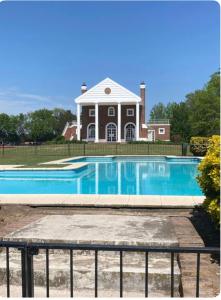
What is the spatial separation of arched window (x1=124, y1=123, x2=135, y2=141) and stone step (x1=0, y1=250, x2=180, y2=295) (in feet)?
142

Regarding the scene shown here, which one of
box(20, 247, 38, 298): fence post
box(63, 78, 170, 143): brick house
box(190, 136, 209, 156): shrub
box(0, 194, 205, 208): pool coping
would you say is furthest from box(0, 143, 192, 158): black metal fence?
box(20, 247, 38, 298): fence post

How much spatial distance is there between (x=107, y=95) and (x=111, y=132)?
4.92 meters

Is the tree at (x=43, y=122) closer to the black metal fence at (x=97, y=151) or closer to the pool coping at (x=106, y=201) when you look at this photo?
the black metal fence at (x=97, y=151)

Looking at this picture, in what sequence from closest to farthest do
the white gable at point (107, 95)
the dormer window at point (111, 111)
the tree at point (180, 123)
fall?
the white gable at point (107, 95) < the dormer window at point (111, 111) < the tree at point (180, 123)

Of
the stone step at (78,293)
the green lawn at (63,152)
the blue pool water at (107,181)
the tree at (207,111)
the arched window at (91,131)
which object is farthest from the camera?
the arched window at (91,131)

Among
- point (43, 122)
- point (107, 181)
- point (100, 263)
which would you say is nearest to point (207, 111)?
point (107, 181)

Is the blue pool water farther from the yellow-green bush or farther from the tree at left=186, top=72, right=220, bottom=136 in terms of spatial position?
the tree at left=186, top=72, right=220, bottom=136

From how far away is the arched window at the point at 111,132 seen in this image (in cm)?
4780

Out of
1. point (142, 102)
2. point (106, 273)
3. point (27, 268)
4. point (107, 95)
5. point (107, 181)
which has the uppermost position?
point (107, 95)

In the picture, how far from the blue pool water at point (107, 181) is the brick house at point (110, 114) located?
2519 cm

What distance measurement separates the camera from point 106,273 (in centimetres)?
425

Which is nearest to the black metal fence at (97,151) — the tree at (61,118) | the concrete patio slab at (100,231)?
the concrete patio slab at (100,231)

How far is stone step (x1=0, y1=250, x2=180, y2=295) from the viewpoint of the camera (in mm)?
4172

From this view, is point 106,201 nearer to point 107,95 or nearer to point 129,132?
point 107,95
